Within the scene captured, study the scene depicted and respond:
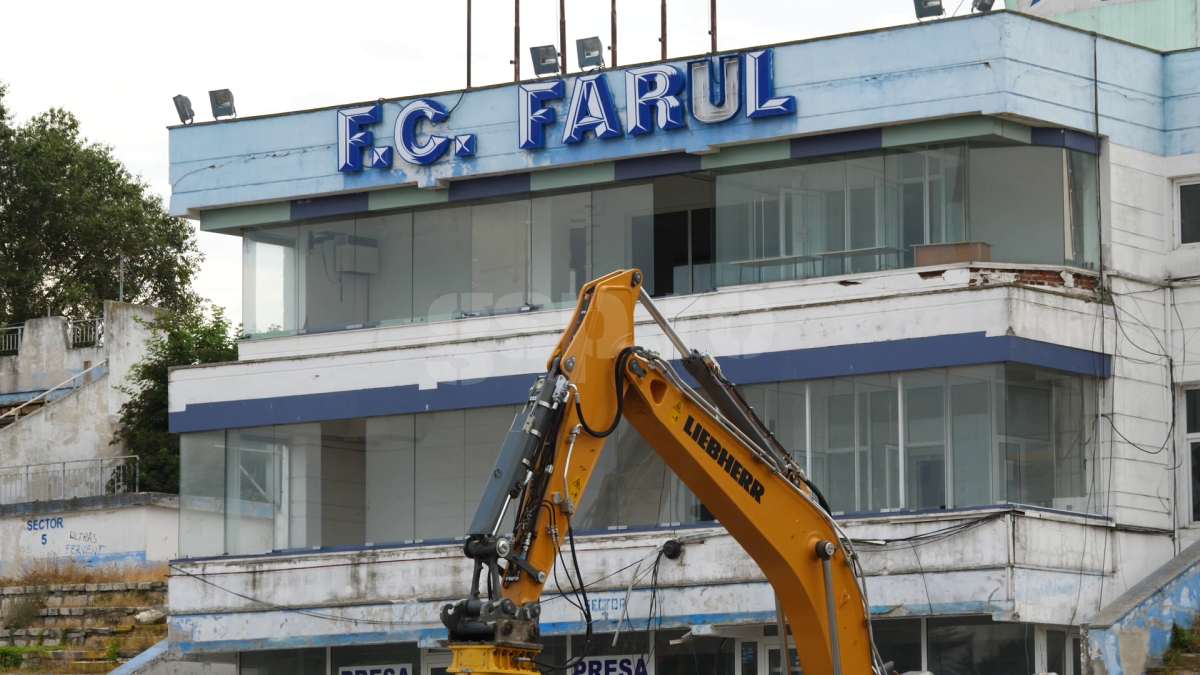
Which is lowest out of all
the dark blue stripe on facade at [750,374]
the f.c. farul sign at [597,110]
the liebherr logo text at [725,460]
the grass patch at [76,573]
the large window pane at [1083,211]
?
the grass patch at [76,573]

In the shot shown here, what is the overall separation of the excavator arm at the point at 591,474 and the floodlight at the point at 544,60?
37.9ft

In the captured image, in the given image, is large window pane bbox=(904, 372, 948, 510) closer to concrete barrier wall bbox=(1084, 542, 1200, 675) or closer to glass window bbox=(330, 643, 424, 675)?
concrete barrier wall bbox=(1084, 542, 1200, 675)

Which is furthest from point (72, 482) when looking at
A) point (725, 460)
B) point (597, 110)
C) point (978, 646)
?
point (725, 460)

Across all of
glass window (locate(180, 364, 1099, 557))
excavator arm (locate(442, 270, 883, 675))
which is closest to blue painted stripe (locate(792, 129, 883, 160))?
glass window (locate(180, 364, 1099, 557))

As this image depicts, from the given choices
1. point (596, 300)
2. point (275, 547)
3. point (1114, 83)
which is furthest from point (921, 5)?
point (275, 547)

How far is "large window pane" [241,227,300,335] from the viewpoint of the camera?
2991cm

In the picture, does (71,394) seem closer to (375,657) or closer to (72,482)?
(72,482)

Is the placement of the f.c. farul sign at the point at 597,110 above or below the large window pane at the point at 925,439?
above

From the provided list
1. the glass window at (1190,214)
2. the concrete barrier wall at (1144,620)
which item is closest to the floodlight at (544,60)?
the glass window at (1190,214)

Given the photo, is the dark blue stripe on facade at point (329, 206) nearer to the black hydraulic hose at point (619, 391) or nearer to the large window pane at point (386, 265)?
the large window pane at point (386, 265)

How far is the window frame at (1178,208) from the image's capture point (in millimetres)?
26297

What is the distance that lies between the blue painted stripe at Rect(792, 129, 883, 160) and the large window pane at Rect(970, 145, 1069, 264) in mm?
1329

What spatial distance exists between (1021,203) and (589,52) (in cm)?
659

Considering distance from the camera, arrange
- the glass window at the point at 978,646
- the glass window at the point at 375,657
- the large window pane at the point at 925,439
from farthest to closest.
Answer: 1. the glass window at the point at 375,657
2. the large window pane at the point at 925,439
3. the glass window at the point at 978,646
